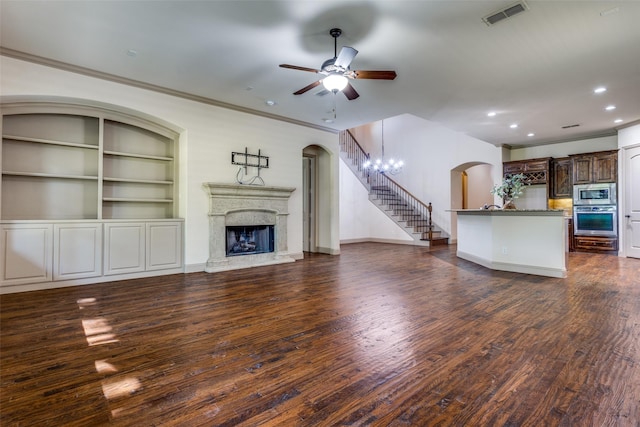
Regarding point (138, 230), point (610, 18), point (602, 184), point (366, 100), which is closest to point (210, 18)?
point (366, 100)

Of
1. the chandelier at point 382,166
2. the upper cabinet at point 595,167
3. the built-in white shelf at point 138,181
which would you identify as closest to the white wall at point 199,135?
the built-in white shelf at point 138,181

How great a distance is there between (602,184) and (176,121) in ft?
32.2

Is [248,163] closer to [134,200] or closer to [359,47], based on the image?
[134,200]

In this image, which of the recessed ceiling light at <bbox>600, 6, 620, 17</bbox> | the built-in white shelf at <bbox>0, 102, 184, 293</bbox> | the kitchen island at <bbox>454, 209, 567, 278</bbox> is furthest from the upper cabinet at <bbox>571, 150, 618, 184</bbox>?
the built-in white shelf at <bbox>0, 102, 184, 293</bbox>

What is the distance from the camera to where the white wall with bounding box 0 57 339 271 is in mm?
4324

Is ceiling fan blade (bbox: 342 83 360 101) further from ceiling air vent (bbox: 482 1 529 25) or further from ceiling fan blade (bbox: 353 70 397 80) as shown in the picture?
ceiling air vent (bbox: 482 1 529 25)

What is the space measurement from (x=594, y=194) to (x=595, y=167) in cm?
68

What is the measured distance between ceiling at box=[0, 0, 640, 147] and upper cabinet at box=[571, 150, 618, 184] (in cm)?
221

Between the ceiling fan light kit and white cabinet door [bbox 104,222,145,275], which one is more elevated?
the ceiling fan light kit

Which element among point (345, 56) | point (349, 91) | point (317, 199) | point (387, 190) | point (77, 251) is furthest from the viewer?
point (387, 190)

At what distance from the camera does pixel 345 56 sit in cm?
338

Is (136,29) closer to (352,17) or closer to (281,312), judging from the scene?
(352,17)

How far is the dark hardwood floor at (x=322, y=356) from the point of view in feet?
5.71

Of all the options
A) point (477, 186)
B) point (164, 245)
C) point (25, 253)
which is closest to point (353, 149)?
point (477, 186)
